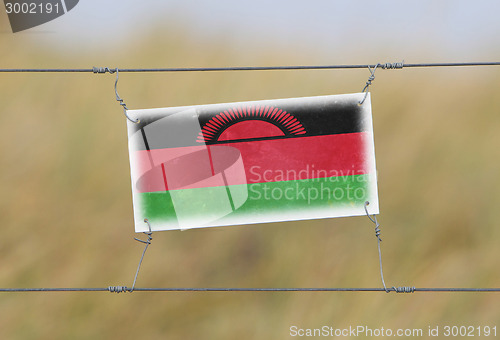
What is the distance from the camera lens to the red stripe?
1.41 meters

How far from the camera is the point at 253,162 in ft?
4.66

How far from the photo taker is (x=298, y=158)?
142 centimetres

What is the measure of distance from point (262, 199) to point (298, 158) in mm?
147

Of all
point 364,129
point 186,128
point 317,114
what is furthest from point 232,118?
point 364,129

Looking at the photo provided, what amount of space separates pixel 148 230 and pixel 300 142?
47 centimetres

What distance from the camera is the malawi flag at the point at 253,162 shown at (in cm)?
142

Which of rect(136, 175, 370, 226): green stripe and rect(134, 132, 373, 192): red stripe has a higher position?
rect(134, 132, 373, 192): red stripe

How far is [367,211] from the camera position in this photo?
1413 millimetres

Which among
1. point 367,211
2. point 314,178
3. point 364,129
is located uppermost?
point 364,129

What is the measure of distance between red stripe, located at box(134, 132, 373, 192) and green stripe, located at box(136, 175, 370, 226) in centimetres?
2

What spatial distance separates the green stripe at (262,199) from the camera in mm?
1414

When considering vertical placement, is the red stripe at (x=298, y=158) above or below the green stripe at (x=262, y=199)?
above

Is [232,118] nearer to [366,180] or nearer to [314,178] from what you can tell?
[314,178]

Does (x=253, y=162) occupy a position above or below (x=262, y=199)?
above
